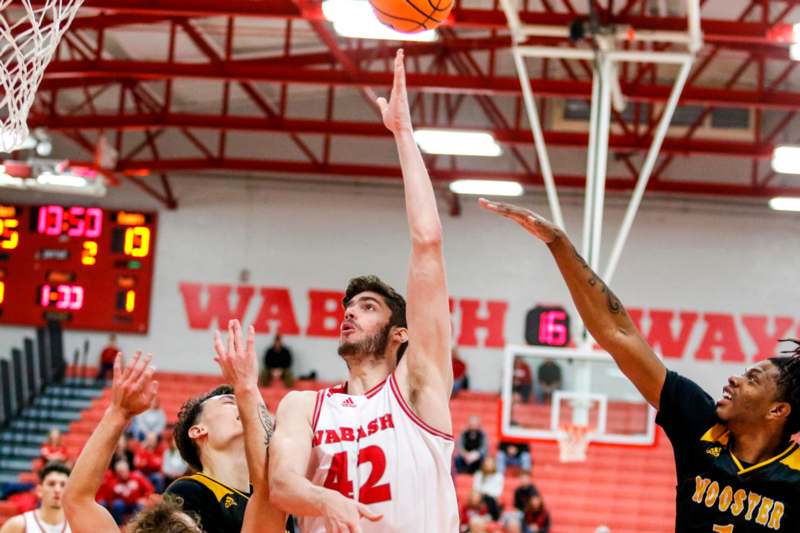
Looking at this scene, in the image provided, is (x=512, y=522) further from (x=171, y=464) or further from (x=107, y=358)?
(x=107, y=358)

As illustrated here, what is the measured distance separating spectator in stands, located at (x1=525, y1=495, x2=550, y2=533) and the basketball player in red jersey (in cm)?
1364

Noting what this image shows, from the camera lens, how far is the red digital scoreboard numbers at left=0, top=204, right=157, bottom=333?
22.6 m

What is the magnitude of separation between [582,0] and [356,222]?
699 cm

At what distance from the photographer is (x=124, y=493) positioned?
1611 centimetres

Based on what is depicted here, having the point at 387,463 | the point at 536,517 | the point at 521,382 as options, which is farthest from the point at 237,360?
the point at 536,517

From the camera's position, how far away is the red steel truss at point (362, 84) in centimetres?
1477

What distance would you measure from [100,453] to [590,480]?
16523 millimetres

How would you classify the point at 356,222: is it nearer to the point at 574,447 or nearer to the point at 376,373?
the point at 574,447

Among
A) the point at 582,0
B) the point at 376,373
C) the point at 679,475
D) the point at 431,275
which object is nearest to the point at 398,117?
the point at 431,275

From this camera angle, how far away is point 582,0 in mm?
19172

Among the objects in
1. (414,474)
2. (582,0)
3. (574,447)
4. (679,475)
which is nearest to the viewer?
(414,474)

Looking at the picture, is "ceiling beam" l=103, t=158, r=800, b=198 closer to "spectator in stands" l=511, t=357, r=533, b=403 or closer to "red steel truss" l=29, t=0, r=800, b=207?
"red steel truss" l=29, t=0, r=800, b=207

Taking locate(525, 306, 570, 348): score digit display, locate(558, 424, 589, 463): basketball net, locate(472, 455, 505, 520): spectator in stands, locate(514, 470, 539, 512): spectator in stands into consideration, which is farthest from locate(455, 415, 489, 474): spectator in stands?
locate(558, 424, 589, 463): basketball net

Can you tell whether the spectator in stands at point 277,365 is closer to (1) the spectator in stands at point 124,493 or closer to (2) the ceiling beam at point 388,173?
(2) the ceiling beam at point 388,173
